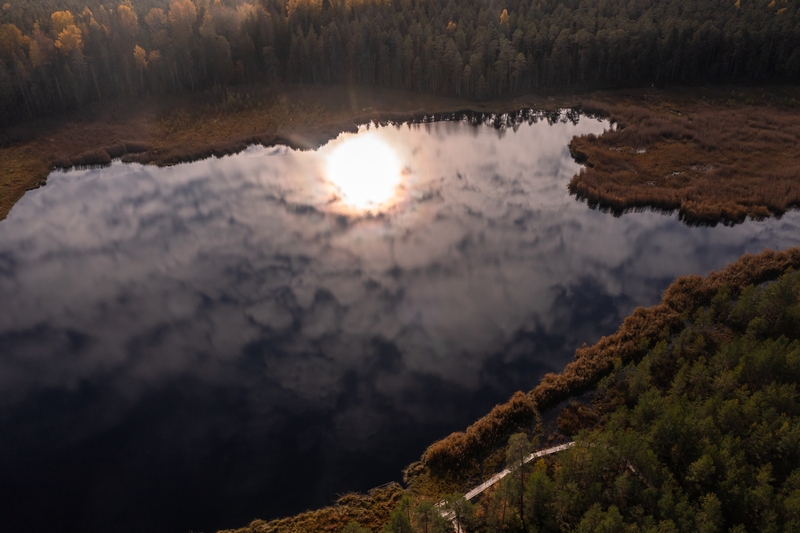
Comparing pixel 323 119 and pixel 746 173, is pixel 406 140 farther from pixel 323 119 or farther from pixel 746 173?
pixel 746 173

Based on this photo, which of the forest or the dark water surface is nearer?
the forest

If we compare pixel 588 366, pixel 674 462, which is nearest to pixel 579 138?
pixel 588 366

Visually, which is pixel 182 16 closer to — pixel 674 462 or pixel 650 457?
pixel 650 457

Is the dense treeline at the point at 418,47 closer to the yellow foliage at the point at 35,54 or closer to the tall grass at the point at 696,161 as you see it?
the yellow foliage at the point at 35,54

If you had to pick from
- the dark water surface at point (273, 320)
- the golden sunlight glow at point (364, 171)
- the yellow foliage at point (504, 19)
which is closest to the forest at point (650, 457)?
the dark water surface at point (273, 320)

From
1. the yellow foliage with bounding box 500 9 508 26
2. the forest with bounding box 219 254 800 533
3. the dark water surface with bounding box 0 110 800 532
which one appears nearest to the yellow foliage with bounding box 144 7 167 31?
the dark water surface with bounding box 0 110 800 532

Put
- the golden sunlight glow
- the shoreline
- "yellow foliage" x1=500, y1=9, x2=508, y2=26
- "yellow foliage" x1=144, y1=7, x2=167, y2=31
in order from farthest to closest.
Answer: "yellow foliage" x1=500, y1=9, x2=508, y2=26 → "yellow foliage" x1=144, y1=7, x2=167, y2=31 → the shoreline → the golden sunlight glow

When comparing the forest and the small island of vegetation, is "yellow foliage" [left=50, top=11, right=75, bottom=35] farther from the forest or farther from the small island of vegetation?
the forest
